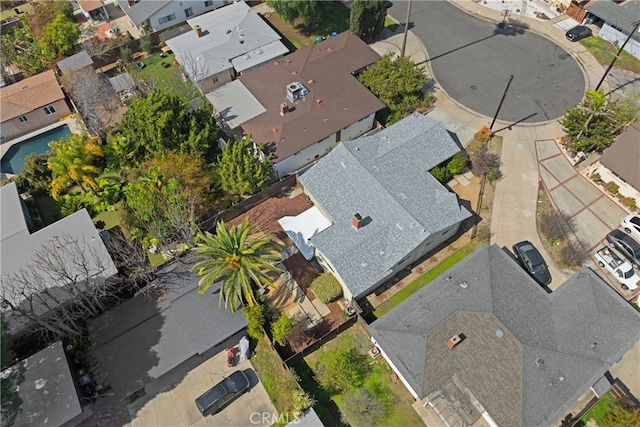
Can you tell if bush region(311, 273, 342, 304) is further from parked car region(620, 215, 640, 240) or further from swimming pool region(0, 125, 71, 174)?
swimming pool region(0, 125, 71, 174)

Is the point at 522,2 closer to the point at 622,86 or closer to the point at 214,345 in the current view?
the point at 622,86

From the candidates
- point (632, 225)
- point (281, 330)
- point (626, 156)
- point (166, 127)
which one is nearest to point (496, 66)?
point (626, 156)

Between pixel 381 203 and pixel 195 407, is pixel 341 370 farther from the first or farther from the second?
pixel 381 203

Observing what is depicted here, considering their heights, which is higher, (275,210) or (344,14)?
(344,14)

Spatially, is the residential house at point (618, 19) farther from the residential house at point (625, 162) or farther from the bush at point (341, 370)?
the bush at point (341, 370)

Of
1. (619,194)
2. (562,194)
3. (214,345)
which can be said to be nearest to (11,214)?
(214,345)
